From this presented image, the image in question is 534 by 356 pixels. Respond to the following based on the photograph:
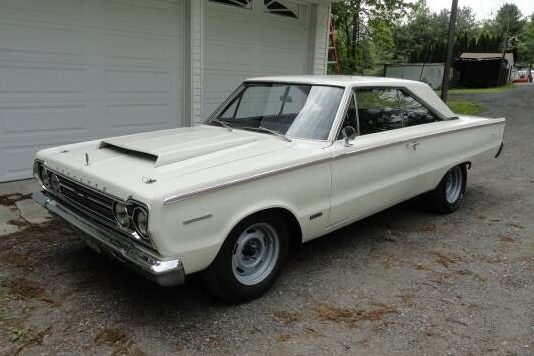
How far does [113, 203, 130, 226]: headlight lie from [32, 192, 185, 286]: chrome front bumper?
15 centimetres

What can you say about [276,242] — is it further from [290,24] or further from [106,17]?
[290,24]

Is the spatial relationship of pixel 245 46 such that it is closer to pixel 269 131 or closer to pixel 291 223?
pixel 269 131

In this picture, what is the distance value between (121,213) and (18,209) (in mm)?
2847

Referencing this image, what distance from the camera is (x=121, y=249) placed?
3051 mm

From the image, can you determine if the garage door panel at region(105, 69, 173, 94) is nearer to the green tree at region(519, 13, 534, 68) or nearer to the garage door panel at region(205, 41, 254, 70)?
the garage door panel at region(205, 41, 254, 70)

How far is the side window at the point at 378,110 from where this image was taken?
4301 millimetres

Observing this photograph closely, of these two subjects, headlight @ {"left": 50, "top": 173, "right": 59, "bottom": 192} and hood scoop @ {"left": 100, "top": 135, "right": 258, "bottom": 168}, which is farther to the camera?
headlight @ {"left": 50, "top": 173, "right": 59, "bottom": 192}

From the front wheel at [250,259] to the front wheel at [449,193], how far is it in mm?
2511

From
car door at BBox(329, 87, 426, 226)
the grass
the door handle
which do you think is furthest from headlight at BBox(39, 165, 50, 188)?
the grass

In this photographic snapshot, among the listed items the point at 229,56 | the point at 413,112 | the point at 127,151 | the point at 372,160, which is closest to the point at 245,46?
the point at 229,56

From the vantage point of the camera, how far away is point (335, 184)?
385 centimetres

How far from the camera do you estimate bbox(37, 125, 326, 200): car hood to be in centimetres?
296

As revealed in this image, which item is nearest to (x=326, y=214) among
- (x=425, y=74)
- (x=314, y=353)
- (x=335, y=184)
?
(x=335, y=184)

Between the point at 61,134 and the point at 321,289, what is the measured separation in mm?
4494
